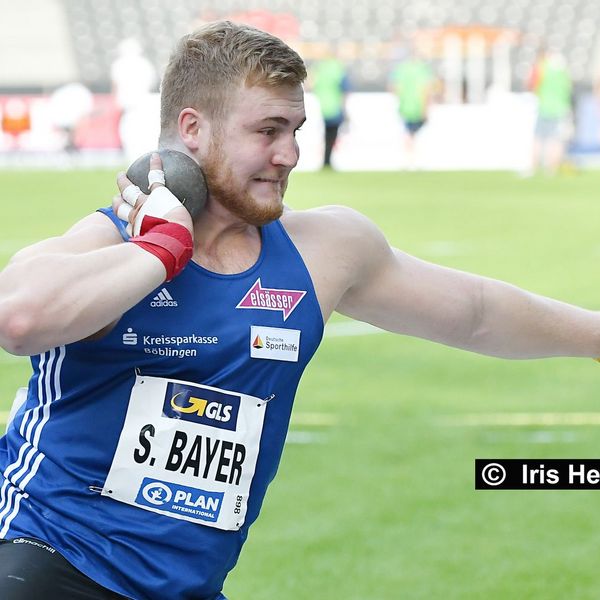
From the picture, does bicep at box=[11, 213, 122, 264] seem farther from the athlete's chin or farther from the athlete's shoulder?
the athlete's shoulder

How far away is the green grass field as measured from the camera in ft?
18.7

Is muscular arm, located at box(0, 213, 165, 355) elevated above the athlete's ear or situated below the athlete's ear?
below

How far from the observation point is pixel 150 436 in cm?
340

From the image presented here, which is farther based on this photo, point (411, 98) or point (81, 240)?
point (411, 98)

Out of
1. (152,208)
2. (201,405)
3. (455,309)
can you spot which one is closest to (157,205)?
(152,208)

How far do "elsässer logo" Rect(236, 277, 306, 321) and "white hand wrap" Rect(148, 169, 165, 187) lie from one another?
0.38 metres

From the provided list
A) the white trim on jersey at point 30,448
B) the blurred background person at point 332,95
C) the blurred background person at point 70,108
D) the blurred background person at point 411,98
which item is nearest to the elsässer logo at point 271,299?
the white trim on jersey at point 30,448

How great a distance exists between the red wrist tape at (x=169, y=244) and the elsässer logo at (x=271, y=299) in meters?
0.30

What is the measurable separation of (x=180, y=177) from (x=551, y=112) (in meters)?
27.1

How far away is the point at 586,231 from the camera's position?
60.5 feet

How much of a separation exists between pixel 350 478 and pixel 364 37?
41.2m

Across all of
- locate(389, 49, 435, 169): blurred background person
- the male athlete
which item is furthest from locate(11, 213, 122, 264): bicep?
locate(389, 49, 435, 169): blurred background person

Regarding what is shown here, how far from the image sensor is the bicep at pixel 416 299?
3.93 m

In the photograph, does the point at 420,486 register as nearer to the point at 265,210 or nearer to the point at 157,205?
the point at 265,210
